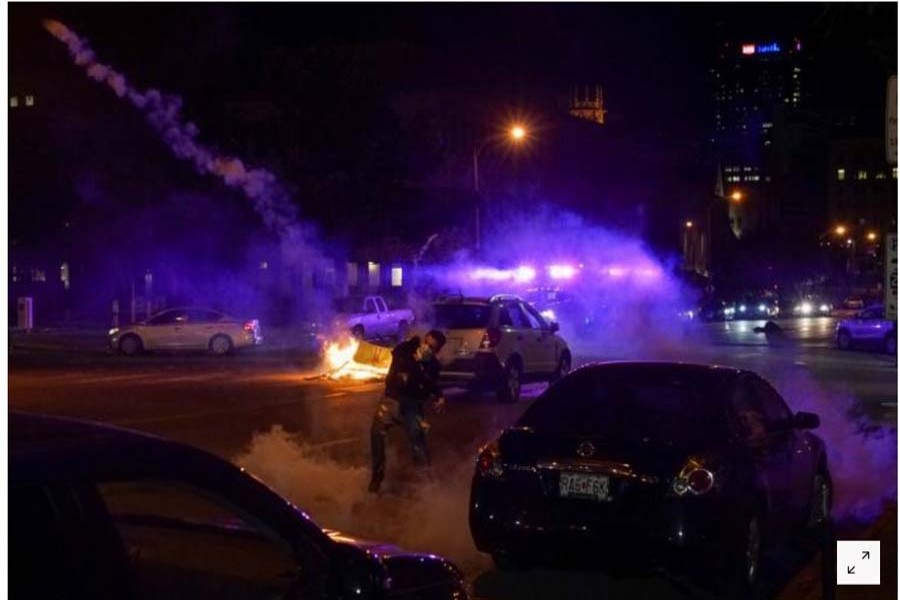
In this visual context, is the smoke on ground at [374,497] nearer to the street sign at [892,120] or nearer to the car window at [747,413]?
the car window at [747,413]

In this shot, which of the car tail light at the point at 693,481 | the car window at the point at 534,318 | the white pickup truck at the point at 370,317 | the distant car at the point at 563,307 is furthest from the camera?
the distant car at the point at 563,307

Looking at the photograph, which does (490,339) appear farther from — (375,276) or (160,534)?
(375,276)

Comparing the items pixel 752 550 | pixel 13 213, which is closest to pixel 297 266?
pixel 13 213

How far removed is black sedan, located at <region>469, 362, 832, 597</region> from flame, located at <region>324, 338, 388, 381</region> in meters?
14.2

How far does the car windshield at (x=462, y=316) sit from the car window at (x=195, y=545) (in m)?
15.4

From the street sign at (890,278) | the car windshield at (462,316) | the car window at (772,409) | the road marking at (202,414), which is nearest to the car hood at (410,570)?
the car window at (772,409)

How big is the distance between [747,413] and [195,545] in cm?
515

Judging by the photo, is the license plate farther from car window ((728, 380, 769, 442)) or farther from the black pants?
the black pants

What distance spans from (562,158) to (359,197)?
84.2 ft

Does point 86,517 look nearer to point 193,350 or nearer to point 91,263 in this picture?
point 193,350

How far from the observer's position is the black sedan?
7.10 metres

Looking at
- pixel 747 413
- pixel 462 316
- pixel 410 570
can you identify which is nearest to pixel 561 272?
pixel 462 316

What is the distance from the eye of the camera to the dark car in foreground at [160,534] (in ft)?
9.54

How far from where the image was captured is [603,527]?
7.18m
